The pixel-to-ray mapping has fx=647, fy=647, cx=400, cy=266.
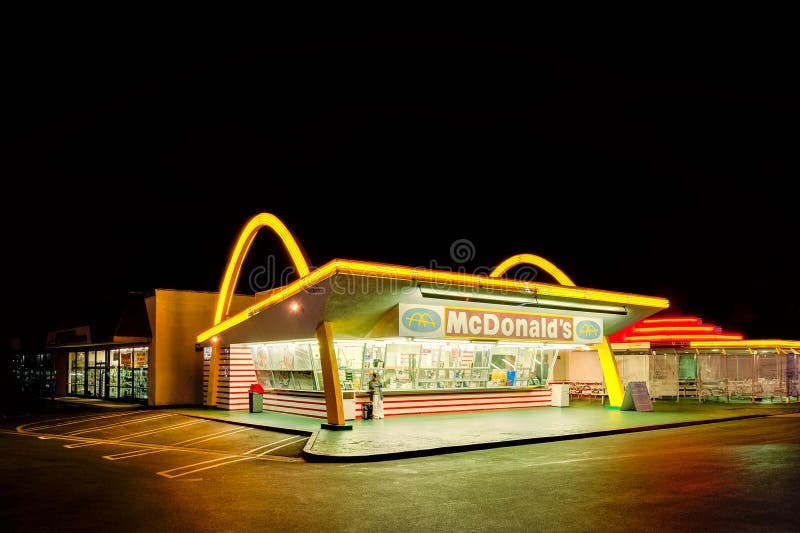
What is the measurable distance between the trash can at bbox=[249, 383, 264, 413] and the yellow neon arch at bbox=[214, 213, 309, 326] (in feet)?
13.4

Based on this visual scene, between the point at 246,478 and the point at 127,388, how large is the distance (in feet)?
84.4

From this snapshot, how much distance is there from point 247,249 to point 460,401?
403 inches

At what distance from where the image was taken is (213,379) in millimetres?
28266

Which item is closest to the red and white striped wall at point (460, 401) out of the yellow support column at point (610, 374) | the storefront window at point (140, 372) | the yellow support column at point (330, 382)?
the yellow support column at point (610, 374)

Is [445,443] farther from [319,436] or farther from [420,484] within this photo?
[420,484]

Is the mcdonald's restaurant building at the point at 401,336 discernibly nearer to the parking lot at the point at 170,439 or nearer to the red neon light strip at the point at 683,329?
the parking lot at the point at 170,439

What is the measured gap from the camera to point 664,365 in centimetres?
3247

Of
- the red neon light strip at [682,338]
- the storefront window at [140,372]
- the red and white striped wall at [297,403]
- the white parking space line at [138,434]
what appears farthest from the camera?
the red neon light strip at [682,338]

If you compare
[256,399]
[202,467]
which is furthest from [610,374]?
[202,467]

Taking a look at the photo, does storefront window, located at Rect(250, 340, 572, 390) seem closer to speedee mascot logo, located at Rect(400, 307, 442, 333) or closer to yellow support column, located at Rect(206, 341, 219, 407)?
speedee mascot logo, located at Rect(400, 307, 442, 333)

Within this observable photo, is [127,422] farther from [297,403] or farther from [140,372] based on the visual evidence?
[140,372]

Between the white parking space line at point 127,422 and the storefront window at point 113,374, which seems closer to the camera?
the white parking space line at point 127,422

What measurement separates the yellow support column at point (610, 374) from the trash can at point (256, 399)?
45.4ft

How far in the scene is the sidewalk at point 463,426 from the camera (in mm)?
14031
